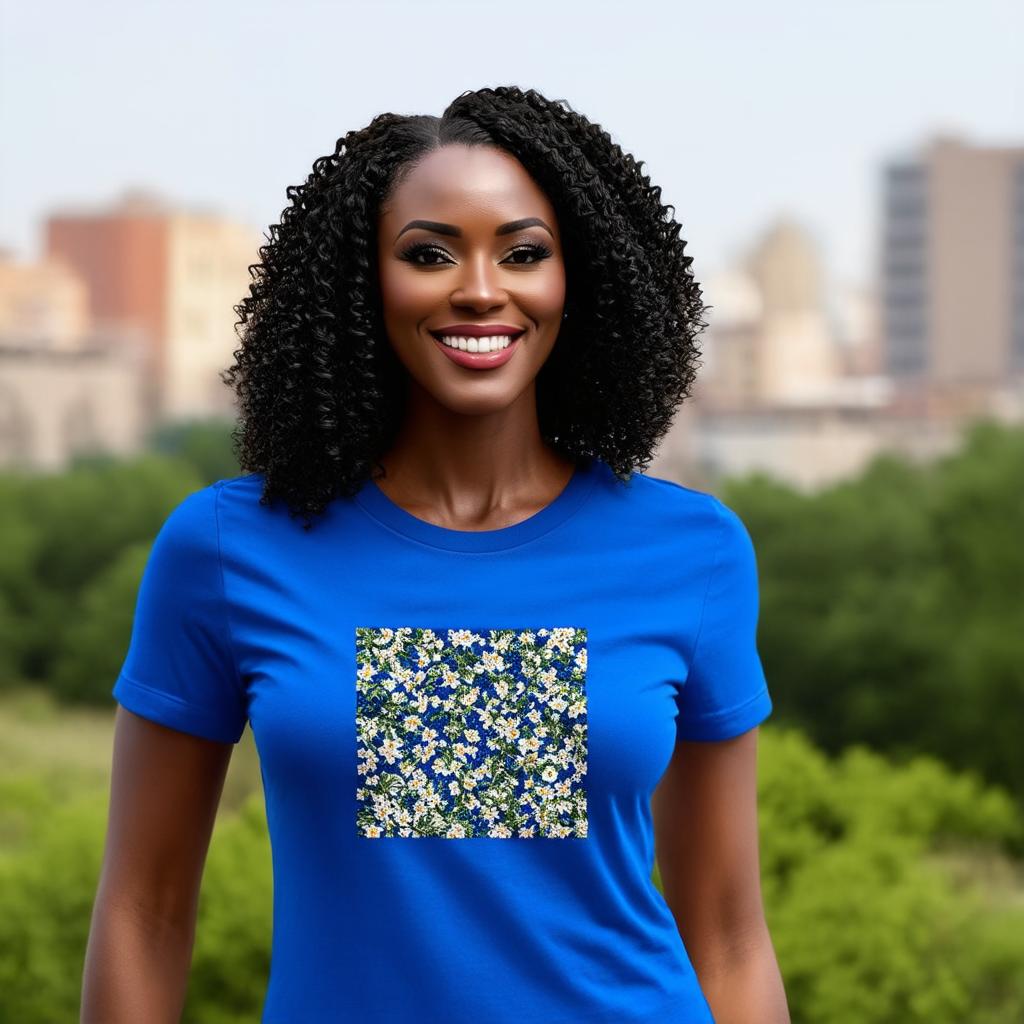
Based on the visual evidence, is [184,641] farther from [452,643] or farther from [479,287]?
[479,287]

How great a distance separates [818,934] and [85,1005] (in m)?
5.19

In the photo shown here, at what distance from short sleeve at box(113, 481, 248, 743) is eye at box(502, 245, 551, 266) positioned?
386 mm

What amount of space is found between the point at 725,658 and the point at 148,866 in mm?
620

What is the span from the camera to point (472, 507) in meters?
1.93

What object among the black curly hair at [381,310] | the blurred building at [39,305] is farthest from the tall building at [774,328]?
the black curly hair at [381,310]

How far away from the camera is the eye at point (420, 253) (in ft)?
6.12

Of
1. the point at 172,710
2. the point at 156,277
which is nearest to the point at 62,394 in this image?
the point at 156,277

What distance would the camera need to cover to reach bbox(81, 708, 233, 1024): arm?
183 cm

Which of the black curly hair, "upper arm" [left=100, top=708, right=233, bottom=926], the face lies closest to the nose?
the face

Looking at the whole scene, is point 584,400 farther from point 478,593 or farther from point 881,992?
point 881,992

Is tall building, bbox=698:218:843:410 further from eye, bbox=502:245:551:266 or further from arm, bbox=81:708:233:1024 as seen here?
arm, bbox=81:708:233:1024

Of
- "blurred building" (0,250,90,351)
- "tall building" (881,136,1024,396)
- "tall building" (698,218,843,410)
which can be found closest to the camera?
"blurred building" (0,250,90,351)

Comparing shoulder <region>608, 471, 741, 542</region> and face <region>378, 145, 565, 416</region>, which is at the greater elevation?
face <region>378, 145, 565, 416</region>

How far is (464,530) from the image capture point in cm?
190
